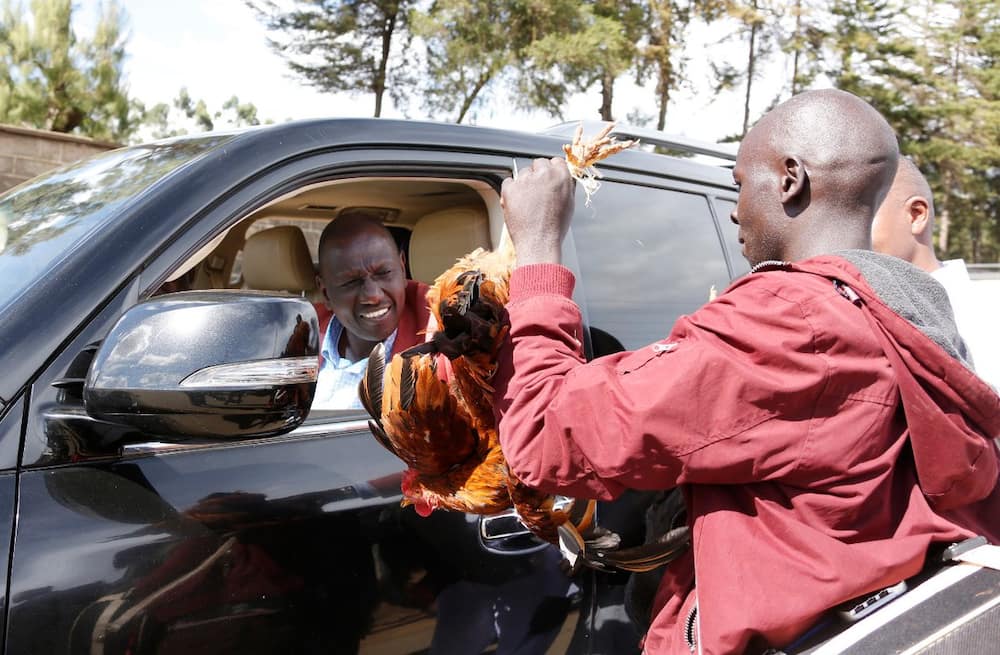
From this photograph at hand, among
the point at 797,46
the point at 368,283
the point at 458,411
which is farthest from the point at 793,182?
the point at 797,46

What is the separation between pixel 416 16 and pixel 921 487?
17275mm

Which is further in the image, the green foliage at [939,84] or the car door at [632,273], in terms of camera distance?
the green foliage at [939,84]

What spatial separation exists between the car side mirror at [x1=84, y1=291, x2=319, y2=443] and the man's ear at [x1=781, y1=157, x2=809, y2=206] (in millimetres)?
836

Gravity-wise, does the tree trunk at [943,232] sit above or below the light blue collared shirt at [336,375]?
below

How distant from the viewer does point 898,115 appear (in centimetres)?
Answer: 2545

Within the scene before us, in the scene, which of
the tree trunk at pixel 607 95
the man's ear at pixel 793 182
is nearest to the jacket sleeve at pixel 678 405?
the man's ear at pixel 793 182

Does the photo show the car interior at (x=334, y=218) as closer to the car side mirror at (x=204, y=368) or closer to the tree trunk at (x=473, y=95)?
the car side mirror at (x=204, y=368)

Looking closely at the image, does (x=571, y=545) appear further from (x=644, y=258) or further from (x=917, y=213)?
(x=917, y=213)

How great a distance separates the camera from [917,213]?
2.38 meters

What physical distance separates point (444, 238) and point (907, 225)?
143cm

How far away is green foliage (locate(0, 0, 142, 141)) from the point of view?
1380 cm

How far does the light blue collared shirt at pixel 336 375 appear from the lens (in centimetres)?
233

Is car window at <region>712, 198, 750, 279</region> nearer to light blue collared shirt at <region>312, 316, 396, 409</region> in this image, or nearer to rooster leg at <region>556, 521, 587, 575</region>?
light blue collared shirt at <region>312, 316, 396, 409</region>

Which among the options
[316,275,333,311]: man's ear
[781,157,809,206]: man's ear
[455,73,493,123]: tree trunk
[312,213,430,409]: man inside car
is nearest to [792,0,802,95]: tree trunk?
[455,73,493,123]: tree trunk
